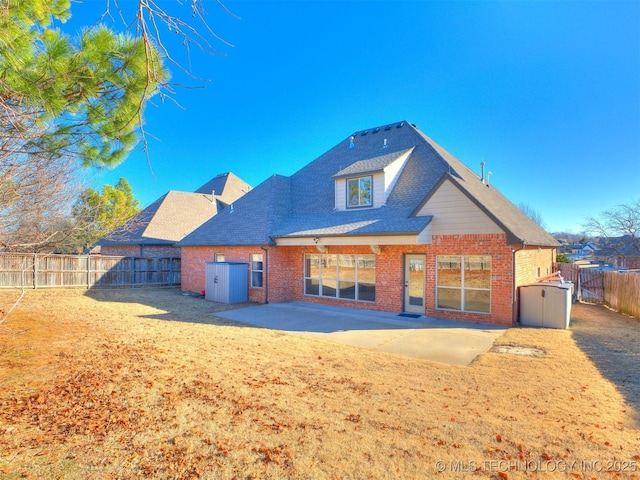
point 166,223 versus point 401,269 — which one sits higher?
point 166,223

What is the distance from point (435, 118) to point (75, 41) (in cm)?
1903

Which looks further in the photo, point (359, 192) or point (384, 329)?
point (359, 192)

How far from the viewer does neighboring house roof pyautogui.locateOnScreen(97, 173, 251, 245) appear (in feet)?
72.9

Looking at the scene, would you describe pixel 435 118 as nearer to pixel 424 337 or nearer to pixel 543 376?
pixel 424 337

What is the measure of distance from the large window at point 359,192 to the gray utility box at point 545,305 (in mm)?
6815

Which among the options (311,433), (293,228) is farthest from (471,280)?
(311,433)

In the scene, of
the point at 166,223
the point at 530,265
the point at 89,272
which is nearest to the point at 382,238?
the point at 530,265

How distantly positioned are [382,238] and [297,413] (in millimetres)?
7940

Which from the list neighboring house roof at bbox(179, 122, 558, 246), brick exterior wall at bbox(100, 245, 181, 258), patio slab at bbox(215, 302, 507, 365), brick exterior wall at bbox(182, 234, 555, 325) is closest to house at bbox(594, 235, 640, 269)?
brick exterior wall at bbox(182, 234, 555, 325)

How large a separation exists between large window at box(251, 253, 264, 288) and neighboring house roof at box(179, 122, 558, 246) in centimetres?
89

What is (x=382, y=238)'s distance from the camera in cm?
1148

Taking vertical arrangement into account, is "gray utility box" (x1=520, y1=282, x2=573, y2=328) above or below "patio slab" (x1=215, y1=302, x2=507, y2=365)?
above

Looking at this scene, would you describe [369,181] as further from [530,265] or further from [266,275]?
[530,265]

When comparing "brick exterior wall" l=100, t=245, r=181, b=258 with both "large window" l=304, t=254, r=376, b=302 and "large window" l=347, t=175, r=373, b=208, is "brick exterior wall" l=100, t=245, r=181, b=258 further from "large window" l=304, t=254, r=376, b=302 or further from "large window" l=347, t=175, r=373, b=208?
"large window" l=347, t=175, r=373, b=208
